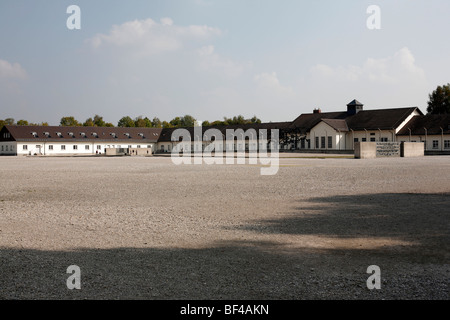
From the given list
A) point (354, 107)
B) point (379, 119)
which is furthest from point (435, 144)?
point (354, 107)

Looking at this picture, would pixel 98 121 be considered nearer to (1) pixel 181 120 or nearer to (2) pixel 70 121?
(2) pixel 70 121

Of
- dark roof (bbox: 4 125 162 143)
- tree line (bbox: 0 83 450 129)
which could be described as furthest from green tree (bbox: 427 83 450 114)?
dark roof (bbox: 4 125 162 143)

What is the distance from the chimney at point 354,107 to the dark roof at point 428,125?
10036 mm

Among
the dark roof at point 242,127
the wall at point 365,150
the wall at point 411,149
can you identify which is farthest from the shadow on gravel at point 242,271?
the dark roof at point 242,127

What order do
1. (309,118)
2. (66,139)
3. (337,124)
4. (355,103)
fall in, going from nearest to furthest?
(337,124) → (355,103) → (309,118) → (66,139)

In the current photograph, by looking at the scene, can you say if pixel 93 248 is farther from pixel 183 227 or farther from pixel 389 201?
pixel 389 201

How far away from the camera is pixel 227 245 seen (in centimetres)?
680

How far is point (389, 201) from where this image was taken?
11.3 m

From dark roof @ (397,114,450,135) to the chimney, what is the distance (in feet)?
32.9

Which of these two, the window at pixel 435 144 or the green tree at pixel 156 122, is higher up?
the green tree at pixel 156 122

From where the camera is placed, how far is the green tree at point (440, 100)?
77375 mm

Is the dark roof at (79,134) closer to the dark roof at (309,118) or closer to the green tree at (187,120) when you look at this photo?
the dark roof at (309,118)

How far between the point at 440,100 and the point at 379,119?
1990cm

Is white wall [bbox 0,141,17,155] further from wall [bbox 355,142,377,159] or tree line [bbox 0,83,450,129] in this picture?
wall [bbox 355,142,377,159]
